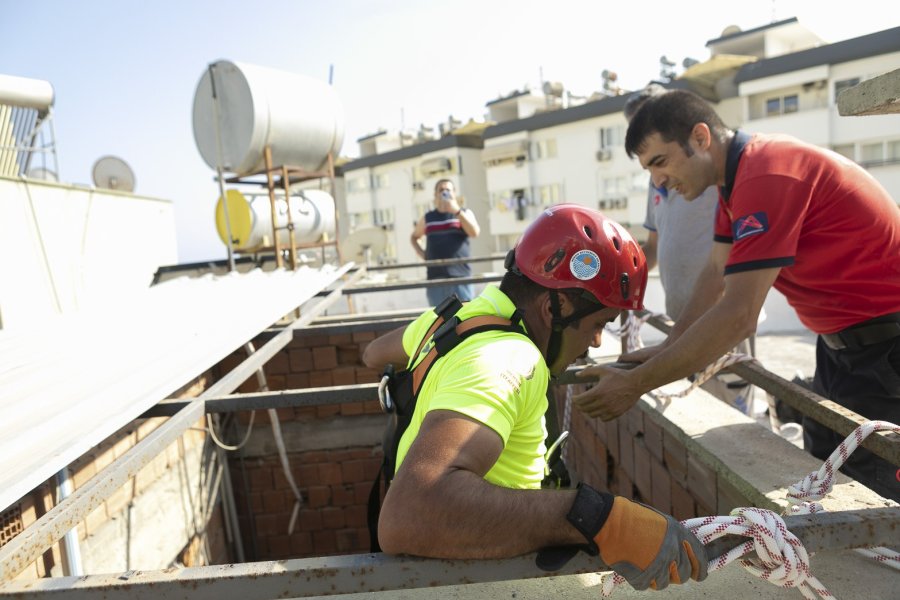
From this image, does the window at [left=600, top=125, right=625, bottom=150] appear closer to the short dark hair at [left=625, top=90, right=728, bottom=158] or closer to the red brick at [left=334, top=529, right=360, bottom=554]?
the red brick at [left=334, top=529, right=360, bottom=554]

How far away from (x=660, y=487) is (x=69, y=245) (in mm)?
8973

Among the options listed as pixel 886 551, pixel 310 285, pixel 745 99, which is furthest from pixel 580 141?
pixel 886 551

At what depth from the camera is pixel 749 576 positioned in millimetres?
Answer: 1792

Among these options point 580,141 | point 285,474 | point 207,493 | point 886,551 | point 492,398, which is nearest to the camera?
point 492,398

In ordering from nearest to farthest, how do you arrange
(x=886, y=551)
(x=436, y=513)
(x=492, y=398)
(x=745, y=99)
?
1. (x=436, y=513)
2. (x=492, y=398)
3. (x=886, y=551)
4. (x=745, y=99)

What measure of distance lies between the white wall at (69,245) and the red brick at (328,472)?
10.6ft

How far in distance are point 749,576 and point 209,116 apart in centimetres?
1042

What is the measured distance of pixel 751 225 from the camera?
7.28 ft

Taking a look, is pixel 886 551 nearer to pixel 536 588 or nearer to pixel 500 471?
pixel 536 588

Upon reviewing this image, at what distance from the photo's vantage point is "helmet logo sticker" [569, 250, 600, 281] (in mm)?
1861

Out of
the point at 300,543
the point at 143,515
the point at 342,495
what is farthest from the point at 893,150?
the point at 143,515

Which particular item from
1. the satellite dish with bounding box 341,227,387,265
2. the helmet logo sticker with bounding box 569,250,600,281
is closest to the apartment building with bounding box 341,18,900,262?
the satellite dish with bounding box 341,227,387,265

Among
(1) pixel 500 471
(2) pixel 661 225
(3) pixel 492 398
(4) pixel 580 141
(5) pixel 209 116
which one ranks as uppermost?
(4) pixel 580 141

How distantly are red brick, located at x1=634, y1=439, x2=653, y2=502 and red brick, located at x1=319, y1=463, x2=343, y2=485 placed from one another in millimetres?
2663
